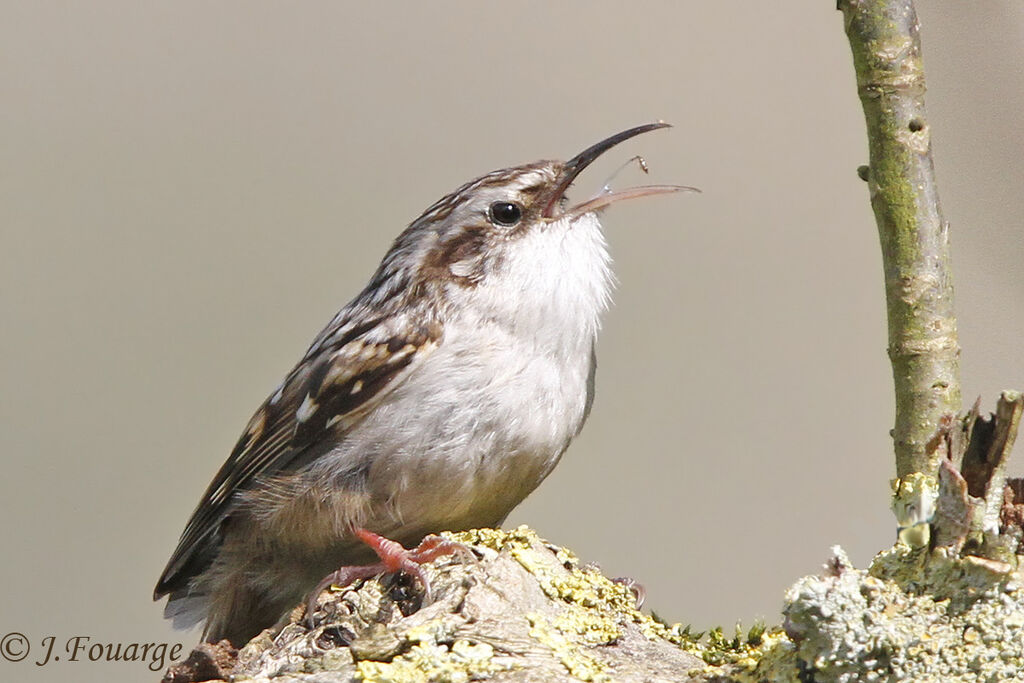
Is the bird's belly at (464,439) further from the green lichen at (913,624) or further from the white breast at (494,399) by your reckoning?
the green lichen at (913,624)

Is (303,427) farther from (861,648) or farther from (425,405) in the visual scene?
(861,648)

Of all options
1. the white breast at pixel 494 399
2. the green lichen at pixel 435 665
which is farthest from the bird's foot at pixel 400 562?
the white breast at pixel 494 399

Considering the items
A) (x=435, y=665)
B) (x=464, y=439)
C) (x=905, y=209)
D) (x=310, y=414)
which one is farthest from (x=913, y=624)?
(x=310, y=414)

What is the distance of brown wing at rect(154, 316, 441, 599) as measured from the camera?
126 inches

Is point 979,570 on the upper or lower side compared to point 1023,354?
lower

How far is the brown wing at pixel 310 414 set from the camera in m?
3.21

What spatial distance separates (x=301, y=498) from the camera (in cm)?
311

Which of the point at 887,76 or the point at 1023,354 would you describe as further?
the point at 1023,354

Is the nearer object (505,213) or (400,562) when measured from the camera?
(400,562)

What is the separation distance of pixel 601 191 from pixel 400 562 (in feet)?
4.68

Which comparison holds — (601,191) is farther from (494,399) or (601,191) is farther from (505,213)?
(494,399)

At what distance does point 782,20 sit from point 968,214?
→ 2.30 meters

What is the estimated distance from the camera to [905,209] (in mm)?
2459

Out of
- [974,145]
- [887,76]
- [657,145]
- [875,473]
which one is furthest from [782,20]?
[887,76]
